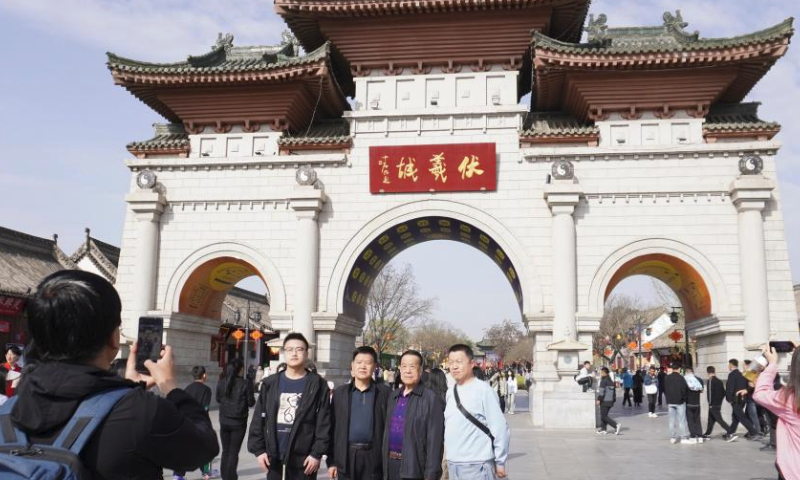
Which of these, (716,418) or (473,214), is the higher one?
(473,214)

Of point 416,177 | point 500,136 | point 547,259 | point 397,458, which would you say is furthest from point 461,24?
point 397,458

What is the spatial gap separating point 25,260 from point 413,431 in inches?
1006

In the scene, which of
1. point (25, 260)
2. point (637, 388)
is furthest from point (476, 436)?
point (25, 260)

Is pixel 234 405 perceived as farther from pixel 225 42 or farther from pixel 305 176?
pixel 225 42

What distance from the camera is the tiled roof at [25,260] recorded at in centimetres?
2389

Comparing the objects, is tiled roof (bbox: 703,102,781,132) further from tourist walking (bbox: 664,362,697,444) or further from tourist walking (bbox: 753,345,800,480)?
tourist walking (bbox: 753,345,800,480)

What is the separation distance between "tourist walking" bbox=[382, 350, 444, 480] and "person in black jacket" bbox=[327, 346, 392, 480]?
0.12m

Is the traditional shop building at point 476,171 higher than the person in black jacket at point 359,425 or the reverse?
higher

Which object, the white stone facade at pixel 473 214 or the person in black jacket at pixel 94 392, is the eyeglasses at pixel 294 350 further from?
the white stone facade at pixel 473 214

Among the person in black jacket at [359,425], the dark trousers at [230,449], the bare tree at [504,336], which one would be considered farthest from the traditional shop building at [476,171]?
the bare tree at [504,336]

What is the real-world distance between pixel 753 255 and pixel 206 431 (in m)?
16.9

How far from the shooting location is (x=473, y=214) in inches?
709

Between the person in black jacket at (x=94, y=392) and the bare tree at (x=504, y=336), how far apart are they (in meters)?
82.5

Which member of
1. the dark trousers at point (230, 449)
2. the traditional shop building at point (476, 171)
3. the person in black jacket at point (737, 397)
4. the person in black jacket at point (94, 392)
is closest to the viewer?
the person in black jacket at point (94, 392)
